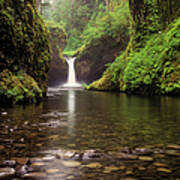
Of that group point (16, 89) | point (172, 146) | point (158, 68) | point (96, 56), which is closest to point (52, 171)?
point (172, 146)

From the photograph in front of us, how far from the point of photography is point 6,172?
164cm

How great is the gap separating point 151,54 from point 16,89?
11727 mm

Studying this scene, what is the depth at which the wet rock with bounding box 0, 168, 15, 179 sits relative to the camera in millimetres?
1585

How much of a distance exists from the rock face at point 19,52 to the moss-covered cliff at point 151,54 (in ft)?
26.1

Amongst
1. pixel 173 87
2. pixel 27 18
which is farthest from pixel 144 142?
pixel 173 87

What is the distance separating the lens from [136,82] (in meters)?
15.6

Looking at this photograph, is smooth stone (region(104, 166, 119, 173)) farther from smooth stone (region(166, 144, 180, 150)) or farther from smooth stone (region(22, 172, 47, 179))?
smooth stone (region(166, 144, 180, 150))

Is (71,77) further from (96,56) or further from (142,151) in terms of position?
(142,151)

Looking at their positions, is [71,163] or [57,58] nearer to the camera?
[71,163]

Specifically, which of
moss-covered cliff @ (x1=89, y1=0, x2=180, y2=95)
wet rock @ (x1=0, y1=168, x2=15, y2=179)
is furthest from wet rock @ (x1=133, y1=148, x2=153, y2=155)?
moss-covered cliff @ (x1=89, y1=0, x2=180, y2=95)

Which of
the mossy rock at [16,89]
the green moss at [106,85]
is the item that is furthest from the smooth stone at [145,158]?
the green moss at [106,85]

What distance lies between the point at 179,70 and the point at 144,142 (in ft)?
36.9

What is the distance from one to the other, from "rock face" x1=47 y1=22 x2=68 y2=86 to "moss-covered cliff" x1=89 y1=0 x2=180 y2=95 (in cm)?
1263

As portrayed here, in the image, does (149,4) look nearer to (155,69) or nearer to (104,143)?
(155,69)
